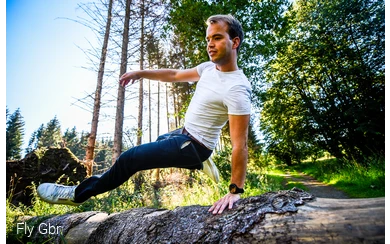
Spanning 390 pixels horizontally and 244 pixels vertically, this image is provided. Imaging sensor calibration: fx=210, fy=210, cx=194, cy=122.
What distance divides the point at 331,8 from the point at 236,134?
A: 1461 centimetres

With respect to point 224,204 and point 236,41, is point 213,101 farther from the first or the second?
point 224,204

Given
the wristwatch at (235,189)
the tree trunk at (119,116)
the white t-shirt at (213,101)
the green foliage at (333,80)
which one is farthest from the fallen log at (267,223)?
the green foliage at (333,80)

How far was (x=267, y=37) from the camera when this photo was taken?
10.1 metres

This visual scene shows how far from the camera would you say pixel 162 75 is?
8.71 ft

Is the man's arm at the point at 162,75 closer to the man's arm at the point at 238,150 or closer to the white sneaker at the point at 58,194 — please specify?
the man's arm at the point at 238,150

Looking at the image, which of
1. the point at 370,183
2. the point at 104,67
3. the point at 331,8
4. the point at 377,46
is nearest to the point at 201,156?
the point at 370,183

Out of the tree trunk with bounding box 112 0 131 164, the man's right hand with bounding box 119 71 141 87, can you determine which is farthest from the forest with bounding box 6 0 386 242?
the man's right hand with bounding box 119 71 141 87

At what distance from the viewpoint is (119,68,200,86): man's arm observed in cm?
259

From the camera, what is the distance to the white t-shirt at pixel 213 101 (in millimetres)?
1930

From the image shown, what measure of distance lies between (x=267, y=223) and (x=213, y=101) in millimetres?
1226

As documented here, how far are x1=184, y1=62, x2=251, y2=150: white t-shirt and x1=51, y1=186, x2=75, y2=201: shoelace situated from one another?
4.93 ft

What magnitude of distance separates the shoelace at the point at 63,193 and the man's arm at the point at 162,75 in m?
1.37

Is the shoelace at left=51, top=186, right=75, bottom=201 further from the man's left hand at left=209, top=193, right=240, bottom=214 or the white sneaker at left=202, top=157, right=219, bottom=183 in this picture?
the man's left hand at left=209, top=193, right=240, bottom=214

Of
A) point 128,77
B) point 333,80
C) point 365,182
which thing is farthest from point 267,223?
point 333,80
